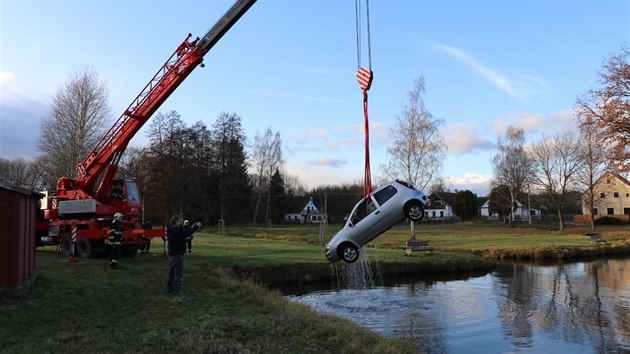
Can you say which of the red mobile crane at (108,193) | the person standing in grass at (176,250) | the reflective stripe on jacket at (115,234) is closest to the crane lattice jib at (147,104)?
the red mobile crane at (108,193)

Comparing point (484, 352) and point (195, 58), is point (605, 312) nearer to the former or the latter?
point (484, 352)

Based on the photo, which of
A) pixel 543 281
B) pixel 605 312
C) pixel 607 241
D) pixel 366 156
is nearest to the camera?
pixel 366 156

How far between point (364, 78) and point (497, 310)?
371 inches

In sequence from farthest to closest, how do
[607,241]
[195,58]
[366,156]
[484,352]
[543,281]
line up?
1. [607,241]
2. [543,281]
3. [195,58]
4. [484,352]
5. [366,156]

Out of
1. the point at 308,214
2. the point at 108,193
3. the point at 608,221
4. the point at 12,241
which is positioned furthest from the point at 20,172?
the point at 608,221

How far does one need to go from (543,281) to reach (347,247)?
560 inches

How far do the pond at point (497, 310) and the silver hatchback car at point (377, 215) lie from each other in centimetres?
252

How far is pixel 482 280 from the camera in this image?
75.7ft

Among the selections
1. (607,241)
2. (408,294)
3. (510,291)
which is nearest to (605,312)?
(510,291)

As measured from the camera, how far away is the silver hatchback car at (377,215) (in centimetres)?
1154

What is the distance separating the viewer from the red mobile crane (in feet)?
61.8

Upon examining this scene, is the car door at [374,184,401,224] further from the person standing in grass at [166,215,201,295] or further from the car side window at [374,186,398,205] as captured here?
the person standing in grass at [166,215,201,295]

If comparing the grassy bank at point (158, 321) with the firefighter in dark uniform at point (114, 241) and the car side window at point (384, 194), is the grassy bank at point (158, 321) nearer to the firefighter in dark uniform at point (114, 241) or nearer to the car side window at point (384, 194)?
the firefighter in dark uniform at point (114, 241)

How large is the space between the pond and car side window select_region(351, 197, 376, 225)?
3.07 meters
